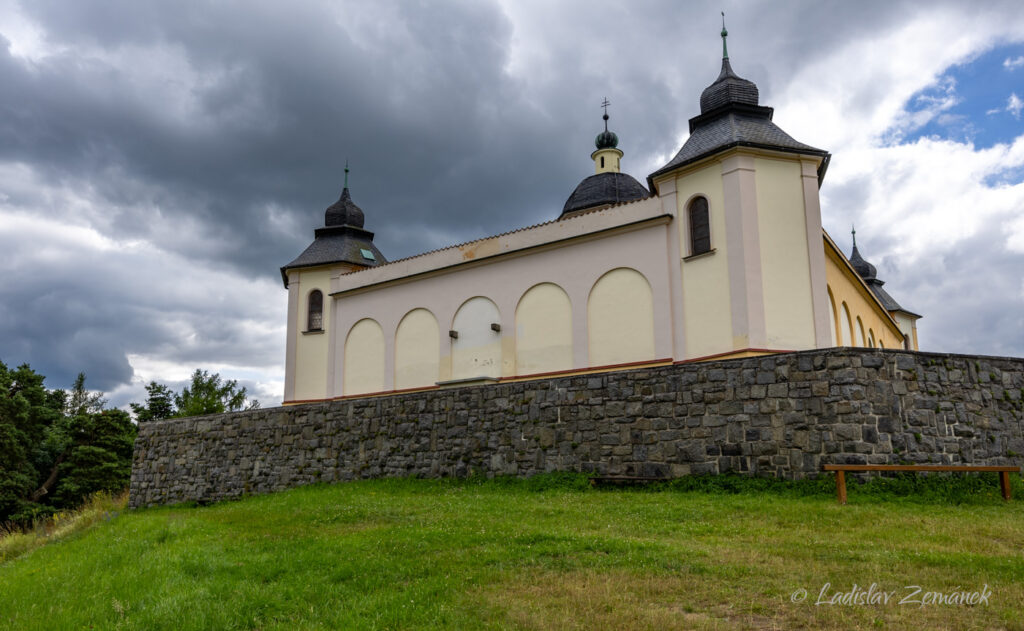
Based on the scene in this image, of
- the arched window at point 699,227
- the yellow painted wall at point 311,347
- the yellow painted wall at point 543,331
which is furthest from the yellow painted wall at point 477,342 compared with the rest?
the arched window at point 699,227

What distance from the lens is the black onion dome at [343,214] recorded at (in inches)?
Result: 1218

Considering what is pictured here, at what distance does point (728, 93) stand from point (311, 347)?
1738 centimetres

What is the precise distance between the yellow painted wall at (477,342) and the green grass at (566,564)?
11917 mm

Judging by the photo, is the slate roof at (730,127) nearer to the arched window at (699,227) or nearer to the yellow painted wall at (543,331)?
the arched window at (699,227)

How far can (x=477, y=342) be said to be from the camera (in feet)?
78.6

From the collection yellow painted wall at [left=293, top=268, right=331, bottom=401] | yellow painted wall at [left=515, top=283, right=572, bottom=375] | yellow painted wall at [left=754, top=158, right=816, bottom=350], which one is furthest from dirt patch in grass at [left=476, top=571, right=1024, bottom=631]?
yellow painted wall at [left=293, top=268, right=331, bottom=401]

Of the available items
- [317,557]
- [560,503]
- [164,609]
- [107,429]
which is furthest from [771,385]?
[107,429]

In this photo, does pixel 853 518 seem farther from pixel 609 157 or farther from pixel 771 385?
pixel 609 157

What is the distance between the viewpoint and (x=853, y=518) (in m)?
9.15

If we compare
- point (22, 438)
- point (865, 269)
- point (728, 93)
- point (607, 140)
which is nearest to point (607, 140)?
→ point (607, 140)

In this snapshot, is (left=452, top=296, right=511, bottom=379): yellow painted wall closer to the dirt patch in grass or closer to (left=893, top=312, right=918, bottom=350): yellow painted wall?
the dirt patch in grass

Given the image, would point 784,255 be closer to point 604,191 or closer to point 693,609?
point 604,191

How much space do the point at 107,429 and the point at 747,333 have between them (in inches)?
1532

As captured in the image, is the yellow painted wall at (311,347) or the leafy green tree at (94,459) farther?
the leafy green tree at (94,459)
